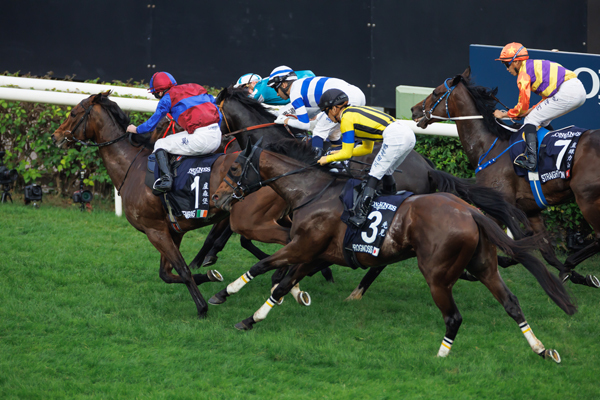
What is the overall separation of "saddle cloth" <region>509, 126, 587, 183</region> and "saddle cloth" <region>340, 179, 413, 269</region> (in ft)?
6.25

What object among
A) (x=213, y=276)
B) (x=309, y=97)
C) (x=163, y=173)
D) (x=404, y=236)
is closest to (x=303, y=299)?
(x=213, y=276)

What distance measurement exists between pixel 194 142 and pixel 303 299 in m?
1.68

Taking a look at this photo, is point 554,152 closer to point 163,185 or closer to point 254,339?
point 254,339

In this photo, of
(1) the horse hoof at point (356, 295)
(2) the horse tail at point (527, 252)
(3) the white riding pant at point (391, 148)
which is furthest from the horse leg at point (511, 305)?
(1) the horse hoof at point (356, 295)

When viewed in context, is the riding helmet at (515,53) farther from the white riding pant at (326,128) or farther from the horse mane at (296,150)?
the horse mane at (296,150)

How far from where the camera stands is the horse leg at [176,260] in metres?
5.15

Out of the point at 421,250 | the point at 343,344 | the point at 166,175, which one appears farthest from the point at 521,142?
the point at 166,175

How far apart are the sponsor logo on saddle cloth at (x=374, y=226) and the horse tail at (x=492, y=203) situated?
2.06 feet

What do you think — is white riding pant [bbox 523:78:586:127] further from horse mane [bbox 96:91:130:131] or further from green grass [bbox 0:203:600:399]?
horse mane [bbox 96:91:130:131]

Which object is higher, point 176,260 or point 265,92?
point 265,92

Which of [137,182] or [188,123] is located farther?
[137,182]

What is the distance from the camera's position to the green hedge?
24.9 ft

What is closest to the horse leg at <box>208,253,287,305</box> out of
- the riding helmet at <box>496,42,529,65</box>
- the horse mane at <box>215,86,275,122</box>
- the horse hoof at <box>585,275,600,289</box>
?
the horse mane at <box>215,86,275,122</box>

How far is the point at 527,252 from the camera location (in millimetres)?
4266
